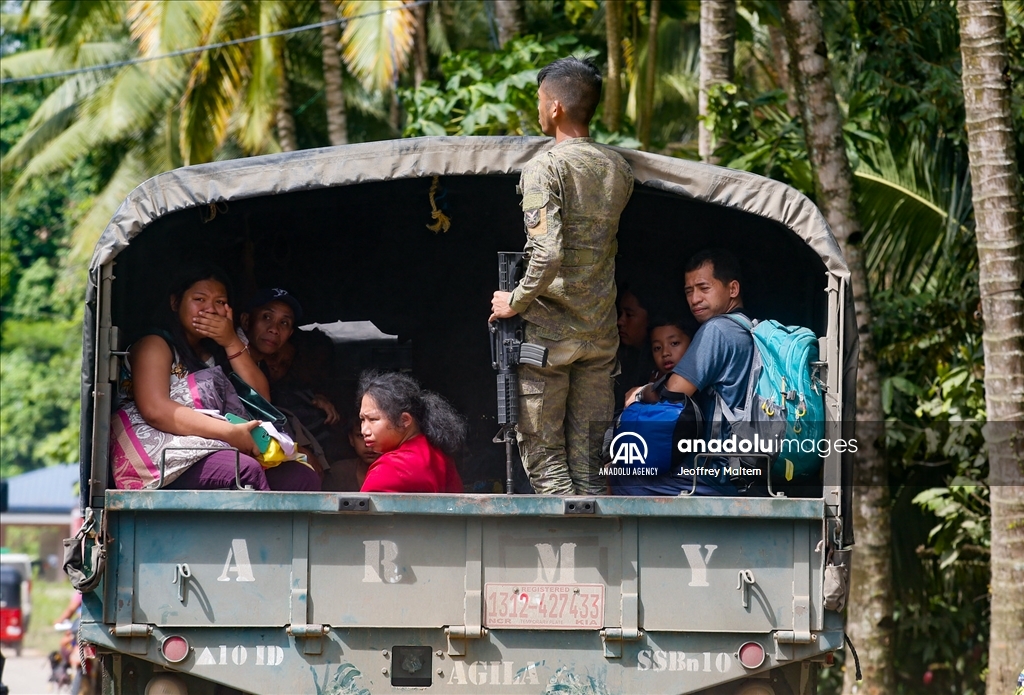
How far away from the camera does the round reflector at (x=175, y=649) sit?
4828 mm

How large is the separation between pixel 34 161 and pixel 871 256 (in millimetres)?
16174

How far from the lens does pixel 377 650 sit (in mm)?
4887

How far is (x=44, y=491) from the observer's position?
29969mm

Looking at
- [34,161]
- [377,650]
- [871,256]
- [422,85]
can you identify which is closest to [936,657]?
[871,256]

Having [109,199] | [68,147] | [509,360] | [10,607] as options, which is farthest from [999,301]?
[68,147]

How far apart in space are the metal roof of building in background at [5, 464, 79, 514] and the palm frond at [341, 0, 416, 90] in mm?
18452

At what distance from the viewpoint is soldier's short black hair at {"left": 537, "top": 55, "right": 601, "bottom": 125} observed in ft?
17.3

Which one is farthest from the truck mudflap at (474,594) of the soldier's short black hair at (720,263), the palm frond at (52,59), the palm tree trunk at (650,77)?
the palm frond at (52,59)

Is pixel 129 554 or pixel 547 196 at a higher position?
pixel 547 196

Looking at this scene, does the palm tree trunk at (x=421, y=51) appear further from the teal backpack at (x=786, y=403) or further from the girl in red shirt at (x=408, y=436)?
the teal backpack at (x=786, y=403)

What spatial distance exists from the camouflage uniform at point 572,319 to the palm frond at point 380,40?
7.63m

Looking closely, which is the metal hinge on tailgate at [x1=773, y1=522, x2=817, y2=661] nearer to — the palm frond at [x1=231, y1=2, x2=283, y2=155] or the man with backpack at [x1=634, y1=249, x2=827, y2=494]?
the man with backpack at [x1=634, y1=249, x2=827, y2=494]

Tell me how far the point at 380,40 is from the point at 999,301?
7259 mm

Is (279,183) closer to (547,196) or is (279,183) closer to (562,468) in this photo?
(547,196)
